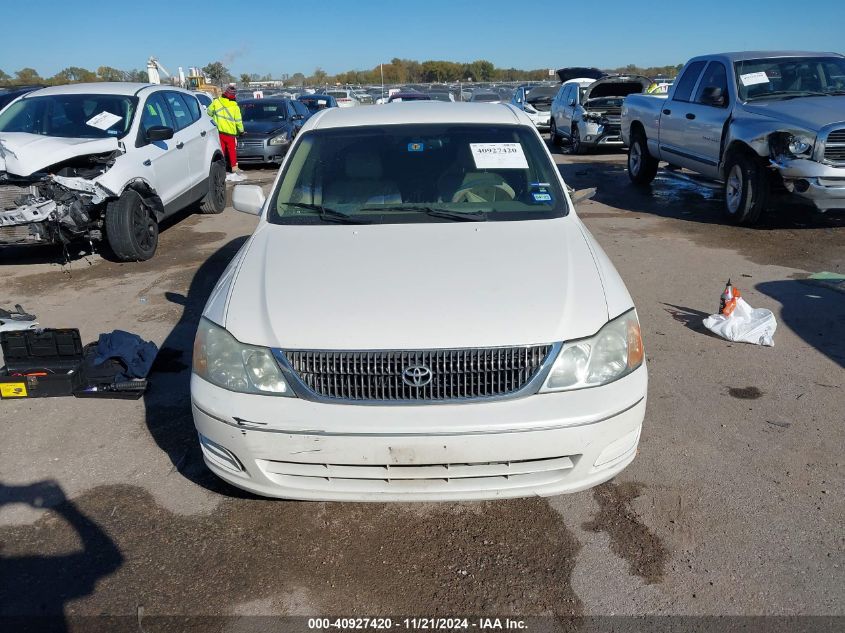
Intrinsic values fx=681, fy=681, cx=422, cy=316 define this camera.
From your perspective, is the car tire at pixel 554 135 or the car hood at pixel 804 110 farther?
the car tire at pixel 554 135

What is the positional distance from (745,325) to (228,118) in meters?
10.1

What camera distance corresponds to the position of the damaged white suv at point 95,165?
6.62 m

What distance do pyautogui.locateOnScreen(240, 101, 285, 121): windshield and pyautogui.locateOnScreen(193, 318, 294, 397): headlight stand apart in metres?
13.8

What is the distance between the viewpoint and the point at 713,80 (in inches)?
362

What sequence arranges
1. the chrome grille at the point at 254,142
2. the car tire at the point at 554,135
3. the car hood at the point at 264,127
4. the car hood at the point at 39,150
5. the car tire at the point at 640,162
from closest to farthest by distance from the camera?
the car hood at the point at 39,150 < the car tire at the point at 640,162 < the chrome grille at the point at 254,142 < the car hood at the point at 264,127 < the car tire at the point at 554,135

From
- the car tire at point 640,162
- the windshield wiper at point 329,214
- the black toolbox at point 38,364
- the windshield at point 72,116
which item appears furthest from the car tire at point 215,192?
the car tire at point 640,162

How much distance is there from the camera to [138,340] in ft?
15.0

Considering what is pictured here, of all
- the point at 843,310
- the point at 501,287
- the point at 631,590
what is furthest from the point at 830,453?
the point at 843,310

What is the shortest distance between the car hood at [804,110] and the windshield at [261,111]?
10591 millimetres

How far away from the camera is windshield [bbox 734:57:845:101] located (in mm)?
8453

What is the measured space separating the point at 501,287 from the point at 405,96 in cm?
1828

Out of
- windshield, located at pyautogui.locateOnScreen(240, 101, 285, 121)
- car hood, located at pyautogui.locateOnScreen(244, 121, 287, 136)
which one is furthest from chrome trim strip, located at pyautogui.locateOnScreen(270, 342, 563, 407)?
windshield, located at pyautogui.locateOnScreen(240, 101, 285, 121)

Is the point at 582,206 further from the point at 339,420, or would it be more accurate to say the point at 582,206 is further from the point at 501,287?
the point at 339,420

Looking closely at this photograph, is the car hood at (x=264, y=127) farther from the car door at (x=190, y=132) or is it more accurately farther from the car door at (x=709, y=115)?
the car door at (x=709, y=115)
